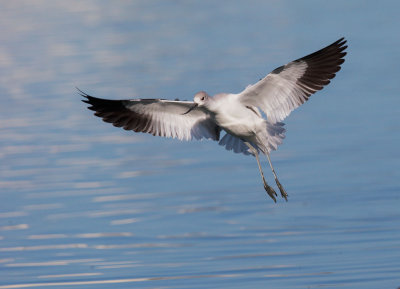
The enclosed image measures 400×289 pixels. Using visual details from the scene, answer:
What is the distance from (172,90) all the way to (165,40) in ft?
29.7

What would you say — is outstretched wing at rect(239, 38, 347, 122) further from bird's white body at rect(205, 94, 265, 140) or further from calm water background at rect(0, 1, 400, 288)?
calm water background at rect(0, 1, 400, 288)

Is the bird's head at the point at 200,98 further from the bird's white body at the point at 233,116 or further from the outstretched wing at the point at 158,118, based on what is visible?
the outstretched wing at the point at 158,118

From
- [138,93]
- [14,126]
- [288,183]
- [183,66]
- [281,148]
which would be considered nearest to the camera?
[288,183]

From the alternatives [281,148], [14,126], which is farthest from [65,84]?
[281,148]

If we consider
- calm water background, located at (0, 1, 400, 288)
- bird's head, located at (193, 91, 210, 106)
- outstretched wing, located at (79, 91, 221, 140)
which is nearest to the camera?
bird's head, located at (193, 91, 210, 106)

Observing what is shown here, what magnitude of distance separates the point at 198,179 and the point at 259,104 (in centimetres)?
456

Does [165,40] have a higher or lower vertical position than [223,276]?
higher

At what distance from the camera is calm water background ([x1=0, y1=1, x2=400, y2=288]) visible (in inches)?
566

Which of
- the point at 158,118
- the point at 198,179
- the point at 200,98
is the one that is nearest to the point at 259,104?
the point at 200,98

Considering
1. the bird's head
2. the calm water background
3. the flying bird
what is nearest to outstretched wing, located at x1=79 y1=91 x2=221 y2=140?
the flying bird

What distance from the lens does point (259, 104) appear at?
46.4 feet

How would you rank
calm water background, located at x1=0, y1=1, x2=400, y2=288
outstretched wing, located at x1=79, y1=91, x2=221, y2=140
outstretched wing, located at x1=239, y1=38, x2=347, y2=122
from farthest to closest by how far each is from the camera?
1. outstretched wing, located at x1=79, y1=91, x2=221, y2=140
2. calm water background, located at x1=0, y1=1, x2=400, y2=288
3. outstretched wing, located at x1=239, y1=38, x2=347, y2=122

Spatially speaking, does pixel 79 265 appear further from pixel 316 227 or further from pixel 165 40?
pixel 165 40

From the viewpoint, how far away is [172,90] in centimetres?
2544
